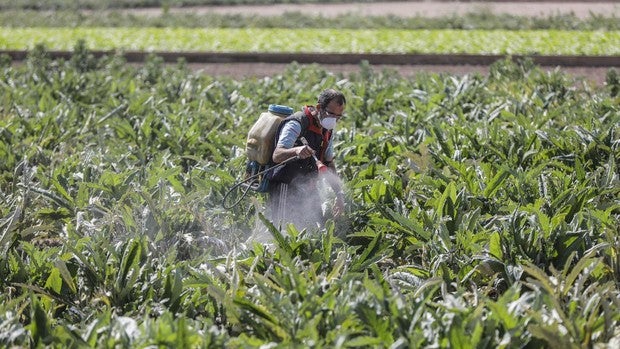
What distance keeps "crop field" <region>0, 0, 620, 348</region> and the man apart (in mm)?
181

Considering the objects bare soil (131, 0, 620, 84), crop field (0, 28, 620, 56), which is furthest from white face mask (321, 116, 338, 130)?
bare soil (131, 0, 620, 84)

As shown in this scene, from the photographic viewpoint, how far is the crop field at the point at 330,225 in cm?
566

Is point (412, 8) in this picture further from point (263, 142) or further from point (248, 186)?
point (263, 142)

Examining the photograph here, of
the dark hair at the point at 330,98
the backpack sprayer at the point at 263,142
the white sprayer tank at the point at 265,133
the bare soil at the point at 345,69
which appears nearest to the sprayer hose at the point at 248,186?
the backpack sprayer at the point at 263,142

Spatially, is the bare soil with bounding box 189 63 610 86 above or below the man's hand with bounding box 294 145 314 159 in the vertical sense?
below

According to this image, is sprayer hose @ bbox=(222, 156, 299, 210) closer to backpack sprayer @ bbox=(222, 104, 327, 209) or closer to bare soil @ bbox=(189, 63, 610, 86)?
backpack sprayer @ bbox=(222, 104, 327, 209)

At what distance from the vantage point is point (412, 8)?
27391mm

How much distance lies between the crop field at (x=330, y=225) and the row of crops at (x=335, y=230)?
0.02m

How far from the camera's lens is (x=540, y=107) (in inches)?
463

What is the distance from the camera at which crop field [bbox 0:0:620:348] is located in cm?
566

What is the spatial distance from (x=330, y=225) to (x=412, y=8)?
20993mm

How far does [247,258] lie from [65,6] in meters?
23.6

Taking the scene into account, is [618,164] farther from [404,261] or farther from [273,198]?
[273,198]

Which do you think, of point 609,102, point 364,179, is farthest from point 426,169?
point 609,102
